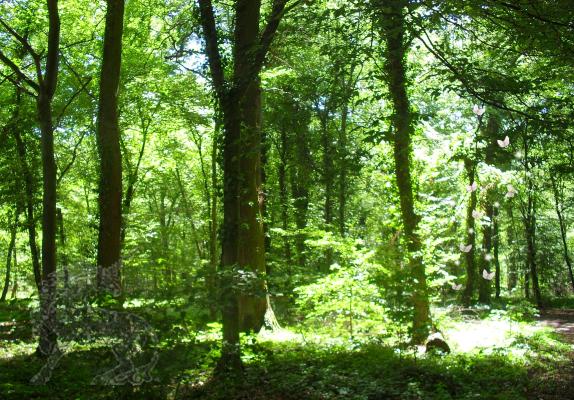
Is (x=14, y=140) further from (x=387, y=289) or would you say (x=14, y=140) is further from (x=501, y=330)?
(x=501, y=330)

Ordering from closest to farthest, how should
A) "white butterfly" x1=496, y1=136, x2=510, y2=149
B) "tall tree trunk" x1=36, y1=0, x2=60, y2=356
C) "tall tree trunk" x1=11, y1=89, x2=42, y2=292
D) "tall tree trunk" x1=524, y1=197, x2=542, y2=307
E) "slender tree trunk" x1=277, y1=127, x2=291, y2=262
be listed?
"white butterfly" x1=496, y1=136, x2=510, y2=149 < "tall tree trunk" x1=36, y1=0, x2=60, y2=356 < "tall tree trunk" x1=11, y1=89, x2=42, y2=292 < "slender tree trunk" x1=277, y1=127, x2=291, y2=262 < "tall tree trunk" x1=524, y1=197, x2=542, y2=307

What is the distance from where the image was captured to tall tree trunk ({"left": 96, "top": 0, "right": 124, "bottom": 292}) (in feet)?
28.0

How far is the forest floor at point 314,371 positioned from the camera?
4.77 meters

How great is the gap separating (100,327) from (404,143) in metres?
4.52

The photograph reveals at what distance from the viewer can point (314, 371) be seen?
6617 millimetres

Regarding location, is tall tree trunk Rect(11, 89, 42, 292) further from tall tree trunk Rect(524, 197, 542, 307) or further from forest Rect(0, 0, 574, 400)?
tall tree trunk Rect(524, 197, 542, 307)

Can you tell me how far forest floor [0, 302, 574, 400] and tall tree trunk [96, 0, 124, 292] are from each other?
68.0 inches

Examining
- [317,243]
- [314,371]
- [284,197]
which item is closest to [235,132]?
[314,371]

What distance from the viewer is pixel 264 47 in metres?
5.90

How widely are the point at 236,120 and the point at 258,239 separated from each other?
4646 mm

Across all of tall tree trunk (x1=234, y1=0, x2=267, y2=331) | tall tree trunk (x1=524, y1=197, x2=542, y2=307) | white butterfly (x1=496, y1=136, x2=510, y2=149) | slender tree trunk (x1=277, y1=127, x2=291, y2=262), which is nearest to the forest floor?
tall tree trunk (x1=234, y1=0, x2=267, y2=331)

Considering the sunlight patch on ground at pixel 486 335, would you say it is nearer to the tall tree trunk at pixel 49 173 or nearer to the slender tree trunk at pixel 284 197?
the tall tree trunk at pixel 49 173

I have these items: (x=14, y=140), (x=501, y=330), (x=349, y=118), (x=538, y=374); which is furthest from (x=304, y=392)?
(x=349, y=118)

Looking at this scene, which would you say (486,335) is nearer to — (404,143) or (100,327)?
(404,143)
